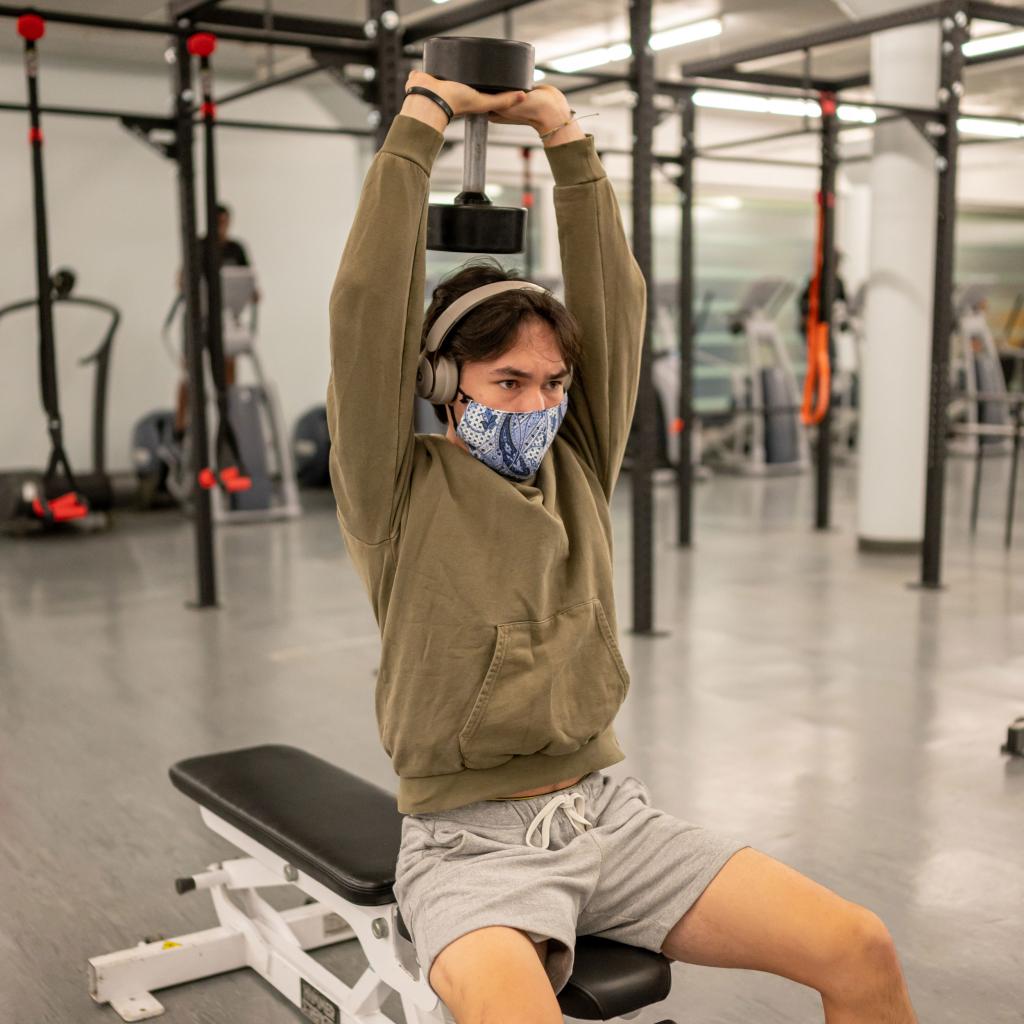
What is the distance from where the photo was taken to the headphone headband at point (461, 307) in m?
1.54

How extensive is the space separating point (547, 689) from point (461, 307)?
468 millimetres

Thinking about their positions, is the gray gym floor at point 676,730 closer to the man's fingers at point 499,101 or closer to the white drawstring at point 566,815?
the white drawstring at point 566,815

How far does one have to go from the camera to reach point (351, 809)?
6.64ft

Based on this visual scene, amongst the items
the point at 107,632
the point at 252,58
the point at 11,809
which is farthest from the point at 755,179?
the point at 11,809

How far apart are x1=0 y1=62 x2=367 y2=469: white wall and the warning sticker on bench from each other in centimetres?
657

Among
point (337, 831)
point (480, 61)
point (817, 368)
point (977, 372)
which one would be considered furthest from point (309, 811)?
point (977, 372)

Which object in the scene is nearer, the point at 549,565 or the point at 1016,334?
the point at 549,565

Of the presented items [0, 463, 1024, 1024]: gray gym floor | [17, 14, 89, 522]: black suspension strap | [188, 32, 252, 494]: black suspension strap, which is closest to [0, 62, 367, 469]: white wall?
[0, 463, 1024, 1024]: gray gym floor

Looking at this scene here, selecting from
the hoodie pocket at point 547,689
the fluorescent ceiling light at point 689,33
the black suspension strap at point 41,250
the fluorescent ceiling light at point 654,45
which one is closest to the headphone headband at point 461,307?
the hoodie pocket at point 547,689

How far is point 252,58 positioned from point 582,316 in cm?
723

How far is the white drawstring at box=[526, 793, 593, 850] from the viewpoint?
150 centimetres

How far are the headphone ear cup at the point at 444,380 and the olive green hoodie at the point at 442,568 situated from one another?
31mm

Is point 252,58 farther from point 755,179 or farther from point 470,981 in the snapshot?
point 470,981

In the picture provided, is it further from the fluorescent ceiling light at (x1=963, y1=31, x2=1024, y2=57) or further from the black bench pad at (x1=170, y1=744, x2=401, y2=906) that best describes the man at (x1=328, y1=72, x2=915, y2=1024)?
the fluorescent ceiling light at (x1=963, y1=31, x2=1024, y2=57)
